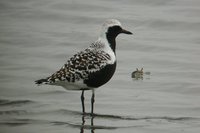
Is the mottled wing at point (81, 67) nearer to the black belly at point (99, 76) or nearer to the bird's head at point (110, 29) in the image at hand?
the black belly at point (99, 76)

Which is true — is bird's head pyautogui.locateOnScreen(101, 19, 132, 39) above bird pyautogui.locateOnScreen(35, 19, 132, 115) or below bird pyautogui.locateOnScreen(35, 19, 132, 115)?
above

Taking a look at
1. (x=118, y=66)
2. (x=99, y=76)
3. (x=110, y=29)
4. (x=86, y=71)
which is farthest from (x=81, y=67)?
(x=118, y=66)

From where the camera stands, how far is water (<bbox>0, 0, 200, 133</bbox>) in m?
12.9

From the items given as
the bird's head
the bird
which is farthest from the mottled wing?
the bird's head

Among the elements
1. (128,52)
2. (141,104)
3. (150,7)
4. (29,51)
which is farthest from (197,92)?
(150,7)

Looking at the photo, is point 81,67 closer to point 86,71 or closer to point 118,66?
point 86,71

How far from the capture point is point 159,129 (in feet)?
40.1

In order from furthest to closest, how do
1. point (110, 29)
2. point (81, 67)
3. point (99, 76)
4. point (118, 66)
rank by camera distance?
point (118, 66)
point (110, 29)
point (99, 76)
point (81, 67)

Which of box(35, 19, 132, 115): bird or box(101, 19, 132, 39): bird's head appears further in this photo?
box(101, 19, 132, 39): bird's head

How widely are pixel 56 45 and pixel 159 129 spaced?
27.5ft

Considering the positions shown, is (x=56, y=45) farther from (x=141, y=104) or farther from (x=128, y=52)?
(x=141, y=104)

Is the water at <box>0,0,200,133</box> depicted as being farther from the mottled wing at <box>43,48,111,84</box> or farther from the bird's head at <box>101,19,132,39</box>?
the bird's head at <box>101,19,132,39</box>

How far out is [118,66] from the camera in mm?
17766

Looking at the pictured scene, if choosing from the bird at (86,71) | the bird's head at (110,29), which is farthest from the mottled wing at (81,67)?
the bird's head at (110,29)
